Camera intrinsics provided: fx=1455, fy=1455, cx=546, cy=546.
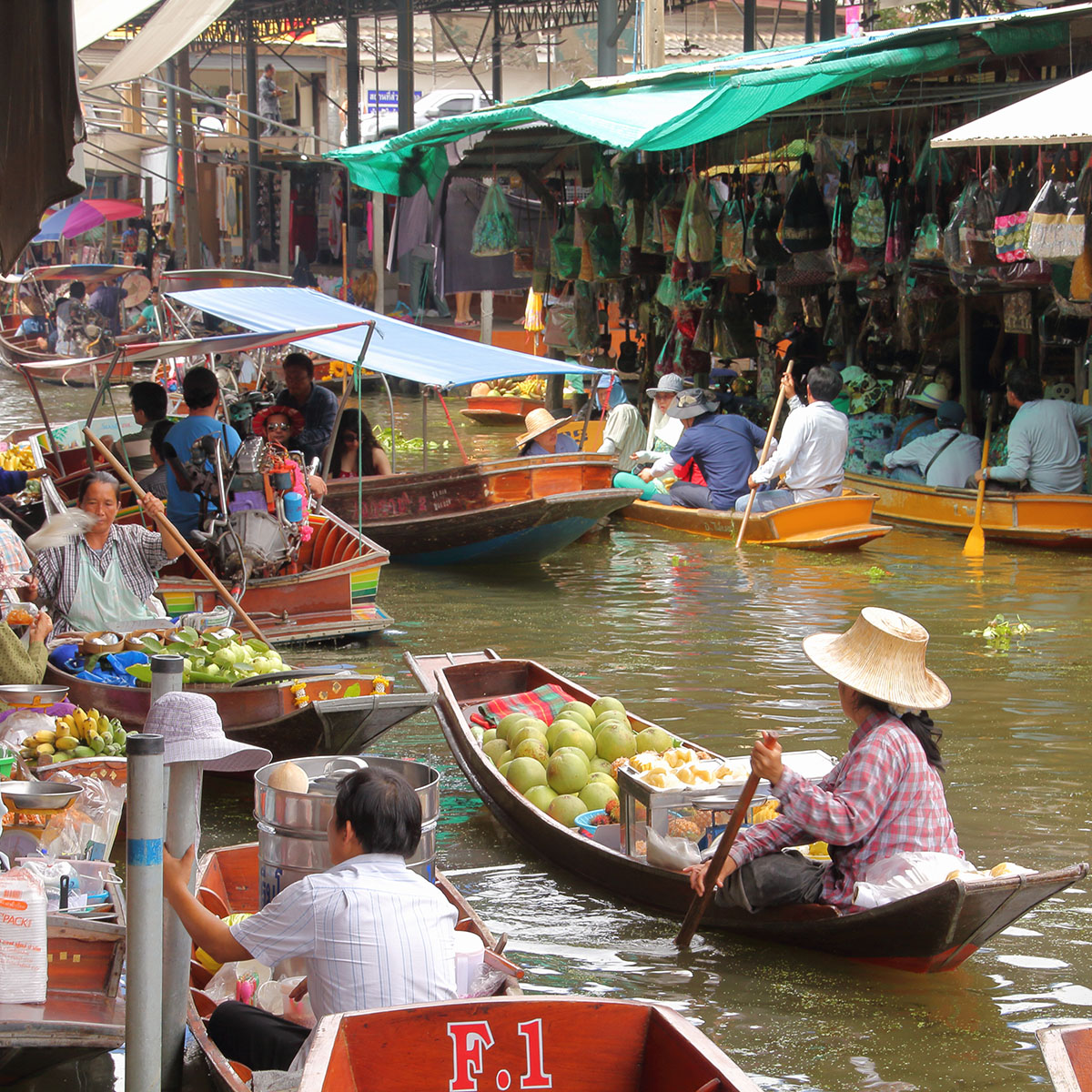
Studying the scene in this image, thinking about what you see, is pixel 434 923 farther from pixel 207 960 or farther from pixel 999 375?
pixel 999 375

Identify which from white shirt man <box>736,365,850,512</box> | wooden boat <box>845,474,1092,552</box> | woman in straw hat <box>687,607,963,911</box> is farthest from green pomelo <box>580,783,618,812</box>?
wooden boat <box>845,474,1092,552</box>

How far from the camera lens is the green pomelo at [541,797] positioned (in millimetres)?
5543

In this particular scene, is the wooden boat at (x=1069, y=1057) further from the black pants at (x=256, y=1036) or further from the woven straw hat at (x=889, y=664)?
the black pants at (x=256, y=1036)

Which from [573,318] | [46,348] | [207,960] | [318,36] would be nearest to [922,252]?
[573,318]

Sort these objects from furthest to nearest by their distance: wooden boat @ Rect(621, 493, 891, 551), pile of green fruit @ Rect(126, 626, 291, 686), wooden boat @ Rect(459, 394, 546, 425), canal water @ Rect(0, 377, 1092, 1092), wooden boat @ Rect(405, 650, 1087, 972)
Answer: wooden boat @ Rect(459, 394, 546, 425)
wooden boat @ Rect(621, 493, 891, 551)
pile of green fruit @ Rect(126, 626, 291, 686)
canal water @ Rect(0, 377, 1092, 1092)
wooden boat @ Rect(405, 650, 1087, 972)

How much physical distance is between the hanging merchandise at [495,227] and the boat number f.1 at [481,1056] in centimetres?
1297

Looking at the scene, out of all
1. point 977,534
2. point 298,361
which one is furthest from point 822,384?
point 298,361

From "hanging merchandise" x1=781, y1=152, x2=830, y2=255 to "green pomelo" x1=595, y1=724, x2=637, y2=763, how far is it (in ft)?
24.4

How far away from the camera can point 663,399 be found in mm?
13242

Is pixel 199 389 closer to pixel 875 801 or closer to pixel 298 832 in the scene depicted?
pixel 298 832

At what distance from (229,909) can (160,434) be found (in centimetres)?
511

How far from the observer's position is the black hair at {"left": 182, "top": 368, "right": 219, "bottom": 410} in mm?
8516

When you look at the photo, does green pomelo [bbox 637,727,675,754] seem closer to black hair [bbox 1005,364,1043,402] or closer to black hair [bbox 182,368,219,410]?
black hair [bbox 182,368,219,410]

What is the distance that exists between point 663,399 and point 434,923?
33.6 ft
